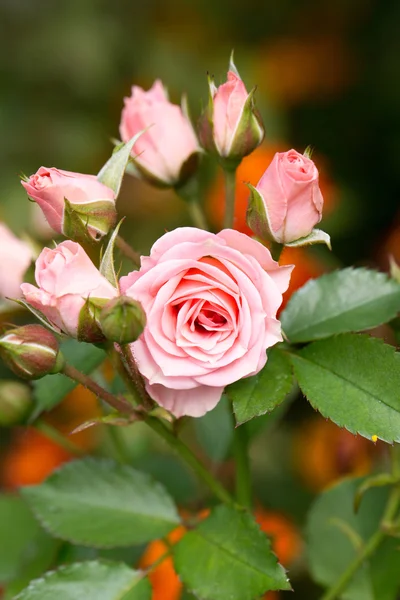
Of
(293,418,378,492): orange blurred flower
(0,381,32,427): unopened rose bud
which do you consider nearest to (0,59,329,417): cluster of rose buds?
(0,381,32,427): unopened rose bud

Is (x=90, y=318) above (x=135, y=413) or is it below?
above

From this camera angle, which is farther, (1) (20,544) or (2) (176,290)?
(1) (20,544)

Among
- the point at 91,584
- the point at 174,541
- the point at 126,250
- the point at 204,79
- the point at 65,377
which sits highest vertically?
the point at 126,250

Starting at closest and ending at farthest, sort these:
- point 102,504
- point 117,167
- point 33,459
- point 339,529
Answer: point 117,167 → point 102,504 → point 339,529 → point 33,459

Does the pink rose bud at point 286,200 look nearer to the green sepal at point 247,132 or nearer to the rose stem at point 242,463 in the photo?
the green sepal at point 247,132

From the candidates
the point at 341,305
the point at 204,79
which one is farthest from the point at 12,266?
the point at 204,79

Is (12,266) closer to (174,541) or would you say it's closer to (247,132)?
(247,132)

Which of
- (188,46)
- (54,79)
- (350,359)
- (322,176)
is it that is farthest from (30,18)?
(350,359)
